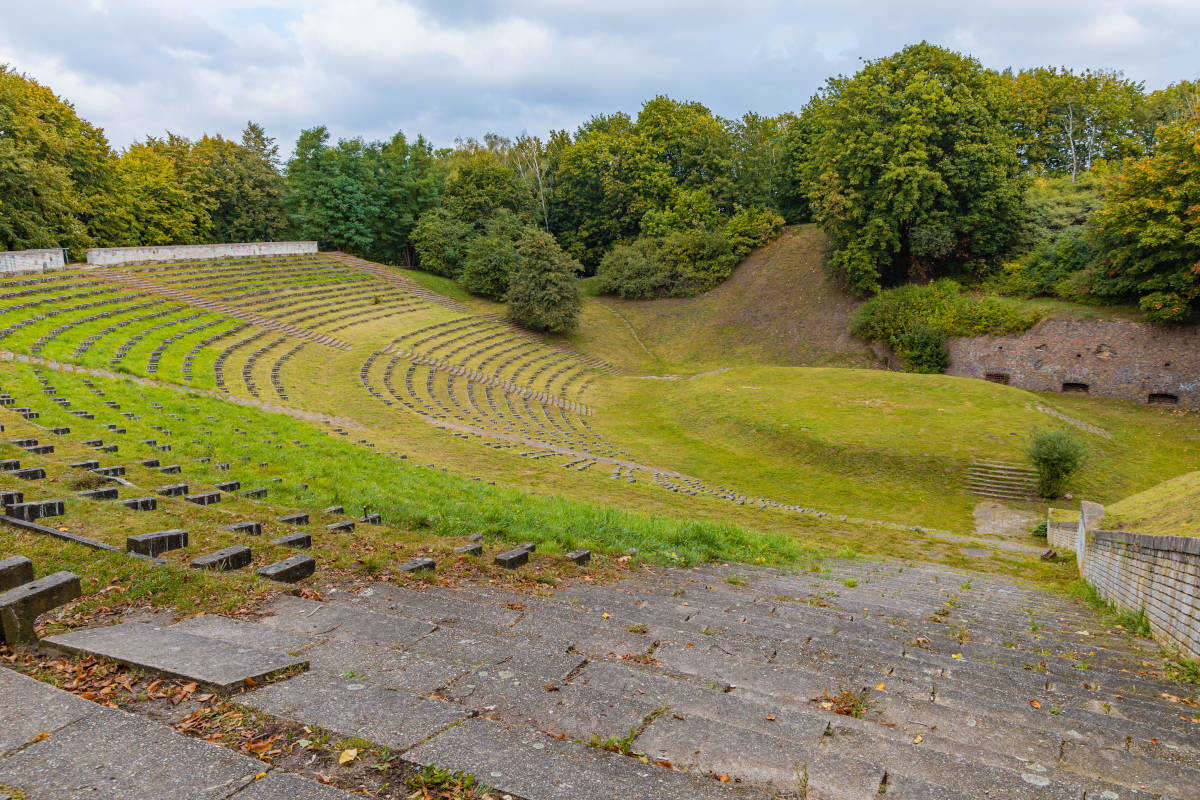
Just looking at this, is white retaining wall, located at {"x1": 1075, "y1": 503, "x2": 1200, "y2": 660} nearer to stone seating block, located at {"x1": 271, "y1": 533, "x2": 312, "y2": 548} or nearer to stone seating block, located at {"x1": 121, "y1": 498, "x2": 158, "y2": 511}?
stone seating block, located at {"x1": 271, "y1": 533, "x2": 312, "y2": 548}

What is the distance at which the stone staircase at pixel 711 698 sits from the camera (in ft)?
9.68

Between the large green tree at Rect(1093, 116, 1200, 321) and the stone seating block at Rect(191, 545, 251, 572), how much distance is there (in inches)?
1533

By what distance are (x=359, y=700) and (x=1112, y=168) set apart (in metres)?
55.0

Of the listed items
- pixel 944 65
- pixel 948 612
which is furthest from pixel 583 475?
pixel 944 65

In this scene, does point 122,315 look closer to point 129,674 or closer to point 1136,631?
point 129,674

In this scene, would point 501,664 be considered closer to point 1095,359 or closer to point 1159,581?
point 1159,581

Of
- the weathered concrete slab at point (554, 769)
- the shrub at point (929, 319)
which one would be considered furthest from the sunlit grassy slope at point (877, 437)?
the weathered concrete slab at point (554, 769)

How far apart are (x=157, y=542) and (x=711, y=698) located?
209 inches

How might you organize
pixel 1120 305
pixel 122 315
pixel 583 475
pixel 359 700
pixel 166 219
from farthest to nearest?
pixel 166 219 → pixel 1120 305 → pixel 122 315 → pixel 583 475 → pixel 359 700

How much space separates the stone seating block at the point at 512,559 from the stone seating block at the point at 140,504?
14.3 ft

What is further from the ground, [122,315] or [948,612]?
[122,315]

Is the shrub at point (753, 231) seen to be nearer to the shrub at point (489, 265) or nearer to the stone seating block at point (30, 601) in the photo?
the shrub at point (489, 265)

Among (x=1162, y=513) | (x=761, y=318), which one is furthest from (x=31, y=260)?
(x=1162, y=513)

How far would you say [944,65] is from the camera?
3994 centimetres
